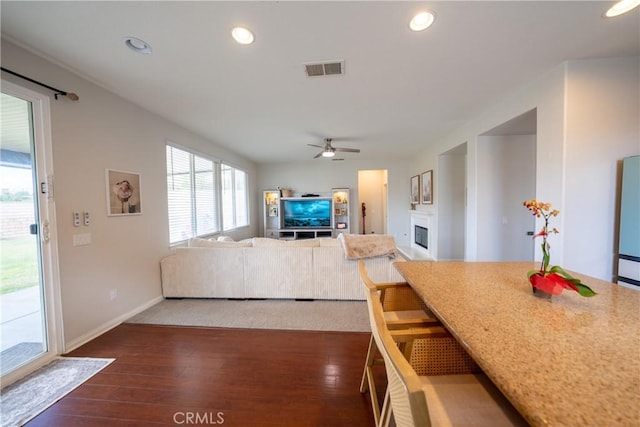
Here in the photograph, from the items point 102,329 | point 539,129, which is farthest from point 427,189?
point 102,329

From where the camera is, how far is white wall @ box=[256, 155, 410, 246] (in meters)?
7.30

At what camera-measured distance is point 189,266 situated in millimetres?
3451

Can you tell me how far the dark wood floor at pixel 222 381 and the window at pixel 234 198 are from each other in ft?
11.2

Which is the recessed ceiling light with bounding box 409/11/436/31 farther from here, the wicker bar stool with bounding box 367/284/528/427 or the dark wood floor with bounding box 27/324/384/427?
the dark wood floor with bounding box 27/324/384/427

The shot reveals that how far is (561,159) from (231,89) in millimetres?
3466

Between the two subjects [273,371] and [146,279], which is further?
[146,279]

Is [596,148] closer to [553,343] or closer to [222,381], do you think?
[553,343]

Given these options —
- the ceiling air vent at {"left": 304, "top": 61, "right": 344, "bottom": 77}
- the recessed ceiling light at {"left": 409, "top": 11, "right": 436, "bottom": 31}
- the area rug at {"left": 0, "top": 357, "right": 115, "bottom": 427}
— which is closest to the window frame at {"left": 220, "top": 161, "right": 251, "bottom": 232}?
the area rug at {"left": 0, "top": 357, "right": 115, "bottom": 427}

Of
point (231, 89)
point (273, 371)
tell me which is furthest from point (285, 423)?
point (231, 89)

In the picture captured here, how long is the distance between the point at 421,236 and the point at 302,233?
3360 millimetres

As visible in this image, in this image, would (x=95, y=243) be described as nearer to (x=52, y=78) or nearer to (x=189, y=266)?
(x=189, y=266)

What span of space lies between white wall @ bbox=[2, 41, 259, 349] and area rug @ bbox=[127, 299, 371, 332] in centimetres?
42

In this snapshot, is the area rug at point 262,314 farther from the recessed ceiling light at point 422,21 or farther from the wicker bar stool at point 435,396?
the recessed ceiling light at point 422,21

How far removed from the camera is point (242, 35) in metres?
1.89
